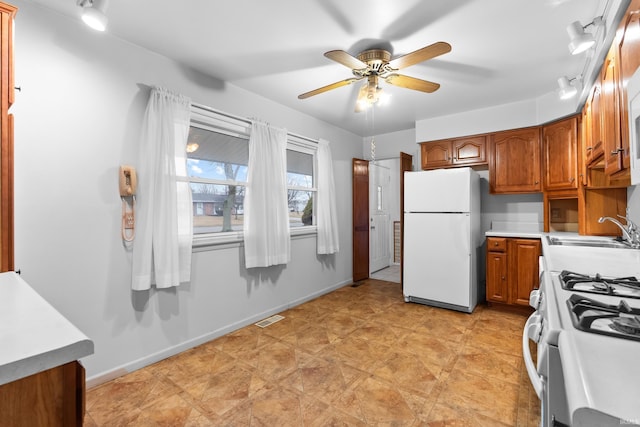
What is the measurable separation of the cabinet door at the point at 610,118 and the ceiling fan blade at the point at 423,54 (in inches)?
35.7

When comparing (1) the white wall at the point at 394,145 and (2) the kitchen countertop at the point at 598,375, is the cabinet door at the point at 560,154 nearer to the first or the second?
(1) the white wall at the point at 394,145

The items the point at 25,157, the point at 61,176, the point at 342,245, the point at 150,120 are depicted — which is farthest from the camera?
the point at 342,245

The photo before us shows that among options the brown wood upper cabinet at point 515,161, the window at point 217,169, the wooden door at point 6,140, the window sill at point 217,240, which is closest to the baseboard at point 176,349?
the window sill at point 217,240

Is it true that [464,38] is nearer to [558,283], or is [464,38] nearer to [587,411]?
[558,283]

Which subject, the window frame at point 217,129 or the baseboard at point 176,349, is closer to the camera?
the baseboard at point 176,349

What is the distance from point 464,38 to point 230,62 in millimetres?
1866

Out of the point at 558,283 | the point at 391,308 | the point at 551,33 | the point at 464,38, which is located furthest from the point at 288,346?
the point at 551,33

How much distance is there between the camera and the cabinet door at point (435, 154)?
4.08m

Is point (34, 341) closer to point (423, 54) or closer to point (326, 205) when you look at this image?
point (423, 54)

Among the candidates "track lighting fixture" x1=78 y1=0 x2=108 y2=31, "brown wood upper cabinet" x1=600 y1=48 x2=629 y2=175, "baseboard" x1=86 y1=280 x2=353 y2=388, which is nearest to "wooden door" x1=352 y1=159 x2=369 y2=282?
"baseboard" x1=86 y1=280 x2=353 y2=388

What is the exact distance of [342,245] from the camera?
15.0ft

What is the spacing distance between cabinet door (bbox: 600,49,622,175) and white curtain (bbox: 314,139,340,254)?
2717 millimetres

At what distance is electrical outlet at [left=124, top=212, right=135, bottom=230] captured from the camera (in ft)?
7.23

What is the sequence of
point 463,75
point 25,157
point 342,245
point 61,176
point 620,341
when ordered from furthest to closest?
point 342,245 → point 463,75 → point 61,176 → point 25,157 → point 620,341
